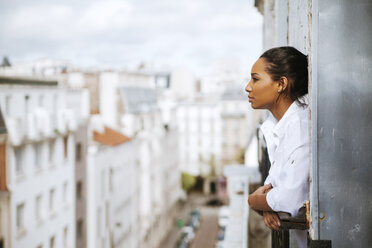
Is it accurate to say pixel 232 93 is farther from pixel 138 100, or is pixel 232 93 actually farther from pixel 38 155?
pixel 38 155

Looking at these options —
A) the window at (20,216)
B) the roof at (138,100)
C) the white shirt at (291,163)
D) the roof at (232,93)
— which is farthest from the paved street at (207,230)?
the white shirt at (291,163)

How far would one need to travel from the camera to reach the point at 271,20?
7484 mm

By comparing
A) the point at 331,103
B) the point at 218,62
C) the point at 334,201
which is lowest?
the point at 334,201

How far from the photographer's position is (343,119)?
219 cm

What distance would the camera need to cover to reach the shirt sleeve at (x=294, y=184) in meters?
2.37

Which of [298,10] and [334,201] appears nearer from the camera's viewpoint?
[334,201]

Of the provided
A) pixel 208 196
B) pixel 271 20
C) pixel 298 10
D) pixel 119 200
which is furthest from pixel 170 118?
pixel 298 10

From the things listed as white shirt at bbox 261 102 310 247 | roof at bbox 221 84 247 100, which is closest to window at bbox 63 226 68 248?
white shirt at bbox 261 102 310 247

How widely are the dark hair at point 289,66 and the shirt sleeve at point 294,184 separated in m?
0.39

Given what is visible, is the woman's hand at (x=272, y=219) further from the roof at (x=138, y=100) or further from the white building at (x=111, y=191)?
the roof at (x=138, y=100)

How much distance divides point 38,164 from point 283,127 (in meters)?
23.5

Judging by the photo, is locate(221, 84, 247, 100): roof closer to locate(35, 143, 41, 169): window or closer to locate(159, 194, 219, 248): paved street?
locate(159, 194, 219, 248): paved street

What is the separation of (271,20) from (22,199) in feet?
59.0

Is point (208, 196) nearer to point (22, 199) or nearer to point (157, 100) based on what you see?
point (157, 100)
